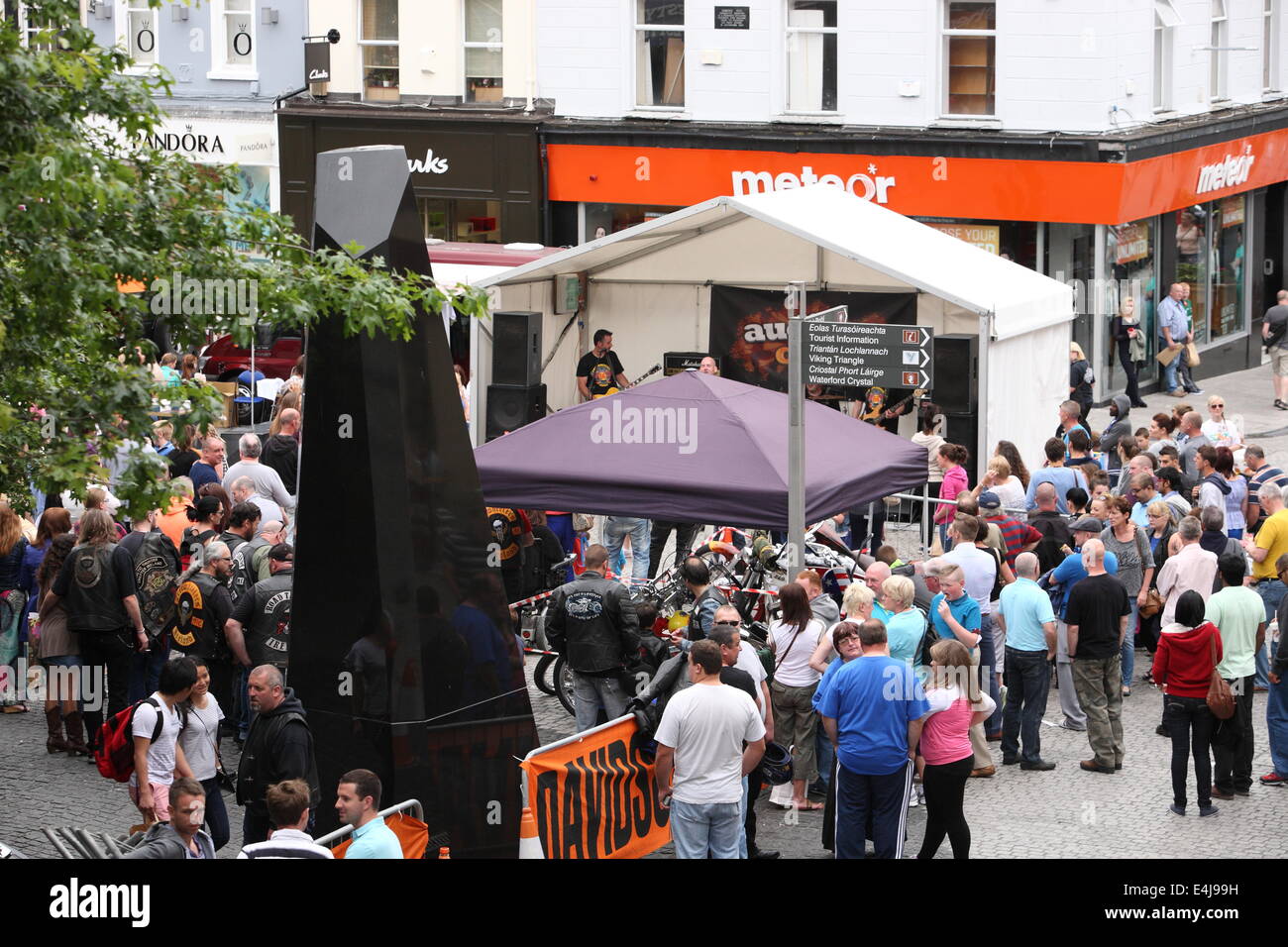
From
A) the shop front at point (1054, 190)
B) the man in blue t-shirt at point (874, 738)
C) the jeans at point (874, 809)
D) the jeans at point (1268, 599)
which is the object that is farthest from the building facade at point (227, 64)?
the jeans at point (874, 809)

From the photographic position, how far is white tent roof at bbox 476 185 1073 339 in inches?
714

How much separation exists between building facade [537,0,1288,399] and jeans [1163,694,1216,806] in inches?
565

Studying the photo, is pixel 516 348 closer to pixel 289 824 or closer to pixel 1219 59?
pixel 289 824

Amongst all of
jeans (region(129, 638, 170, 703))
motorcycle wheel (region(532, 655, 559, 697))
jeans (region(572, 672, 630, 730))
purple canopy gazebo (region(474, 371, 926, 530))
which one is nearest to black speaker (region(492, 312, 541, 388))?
purple canopy gazebo (region(474, 371, 926, 530))

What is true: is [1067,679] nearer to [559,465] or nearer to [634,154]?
[559,465]

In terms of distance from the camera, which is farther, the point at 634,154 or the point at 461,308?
the point at 634,154

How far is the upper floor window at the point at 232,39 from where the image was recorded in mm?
29625

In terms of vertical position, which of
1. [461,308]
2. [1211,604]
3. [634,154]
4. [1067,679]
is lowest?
[1067,679]

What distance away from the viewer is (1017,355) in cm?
1878

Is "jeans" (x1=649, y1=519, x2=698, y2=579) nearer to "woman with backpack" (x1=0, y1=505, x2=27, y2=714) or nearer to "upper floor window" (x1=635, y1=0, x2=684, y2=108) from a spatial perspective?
"woman with backpack" (x1=0, y1=505, x2=27, y2=714)

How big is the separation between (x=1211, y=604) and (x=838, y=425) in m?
3.31

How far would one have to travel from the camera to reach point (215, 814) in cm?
1005

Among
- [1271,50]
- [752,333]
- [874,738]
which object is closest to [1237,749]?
[874,738]
